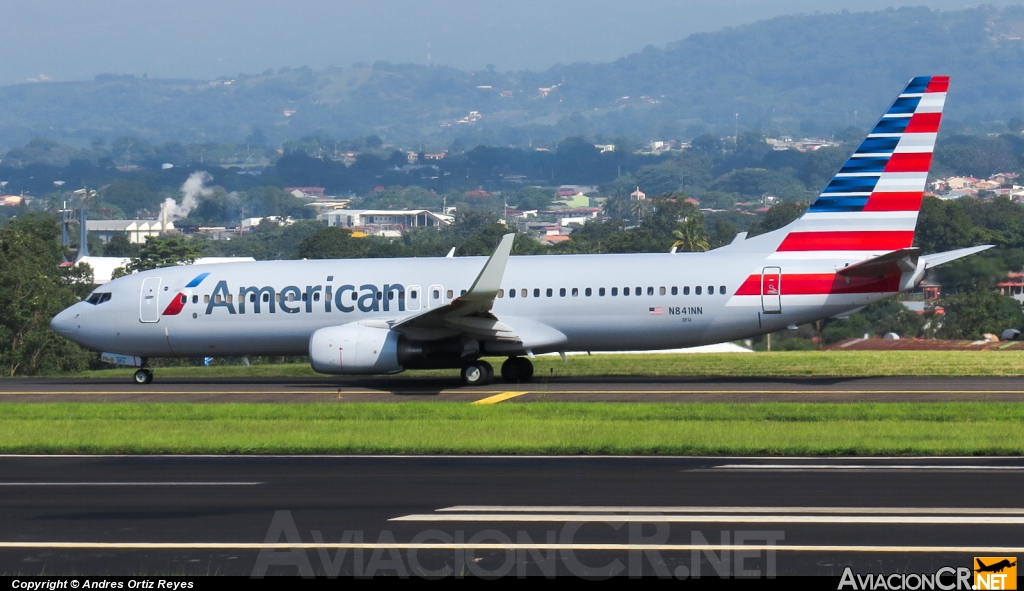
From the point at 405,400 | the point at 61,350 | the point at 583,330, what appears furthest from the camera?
the point at 61,350

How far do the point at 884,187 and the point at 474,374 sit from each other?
10056 mm

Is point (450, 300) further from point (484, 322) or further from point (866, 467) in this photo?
point (866, 467)

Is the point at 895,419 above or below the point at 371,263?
below

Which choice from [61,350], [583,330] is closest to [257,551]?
[583,330]

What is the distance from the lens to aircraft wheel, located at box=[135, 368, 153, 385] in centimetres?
3488

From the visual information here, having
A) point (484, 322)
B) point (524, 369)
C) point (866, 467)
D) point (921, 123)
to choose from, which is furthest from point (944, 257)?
point (866, 467)

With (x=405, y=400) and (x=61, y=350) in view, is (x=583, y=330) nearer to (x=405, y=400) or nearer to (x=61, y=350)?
(x=405, y=400)

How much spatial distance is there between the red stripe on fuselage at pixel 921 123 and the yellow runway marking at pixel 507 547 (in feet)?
62.9

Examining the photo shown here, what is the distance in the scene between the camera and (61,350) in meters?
56.3

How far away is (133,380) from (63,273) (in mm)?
42772

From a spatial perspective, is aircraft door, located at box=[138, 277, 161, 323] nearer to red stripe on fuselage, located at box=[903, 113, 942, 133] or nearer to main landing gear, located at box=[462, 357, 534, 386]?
main landing gear, located at box=[462, 357, 534, 386]

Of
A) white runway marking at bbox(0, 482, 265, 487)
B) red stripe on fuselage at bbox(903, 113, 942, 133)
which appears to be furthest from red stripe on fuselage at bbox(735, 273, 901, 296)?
white runway marking at bbox(0, 482, 265, 487)

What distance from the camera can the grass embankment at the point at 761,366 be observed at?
112ft

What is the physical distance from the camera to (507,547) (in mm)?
12578
